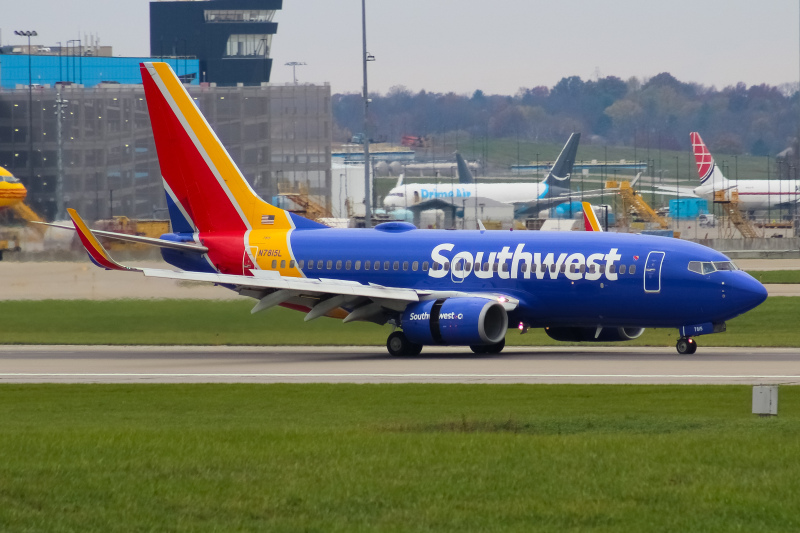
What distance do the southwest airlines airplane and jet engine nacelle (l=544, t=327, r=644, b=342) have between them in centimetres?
4

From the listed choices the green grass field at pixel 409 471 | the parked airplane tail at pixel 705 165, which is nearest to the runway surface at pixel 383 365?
the green grass field at pixel 409 471

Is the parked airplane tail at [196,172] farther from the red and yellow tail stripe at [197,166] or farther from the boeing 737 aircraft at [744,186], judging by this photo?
the boeing 737 aircraft at [744,186]

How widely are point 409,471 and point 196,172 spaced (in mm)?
30478

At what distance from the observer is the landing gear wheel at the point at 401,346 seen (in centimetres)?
3862

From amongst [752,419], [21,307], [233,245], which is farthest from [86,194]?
[752,419]

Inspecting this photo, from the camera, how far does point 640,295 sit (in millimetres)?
36250

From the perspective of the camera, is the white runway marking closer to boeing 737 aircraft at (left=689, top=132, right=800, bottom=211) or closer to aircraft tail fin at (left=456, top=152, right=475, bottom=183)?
boeing 737 aircraft at (left=689, top=132, right=800, bottom=211)

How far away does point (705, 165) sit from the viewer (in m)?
120

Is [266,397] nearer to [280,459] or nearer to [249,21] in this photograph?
[280,459]

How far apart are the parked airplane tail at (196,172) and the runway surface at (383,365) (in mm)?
4564

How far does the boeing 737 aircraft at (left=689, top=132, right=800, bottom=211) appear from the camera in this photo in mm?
117438

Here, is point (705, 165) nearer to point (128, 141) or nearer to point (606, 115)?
point (606, 115)

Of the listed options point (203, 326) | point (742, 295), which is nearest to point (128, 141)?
point (203, 326)

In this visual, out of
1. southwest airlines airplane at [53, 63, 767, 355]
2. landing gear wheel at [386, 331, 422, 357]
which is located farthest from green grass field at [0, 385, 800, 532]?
landing gear wheel at [386, 331, 422, 357]
